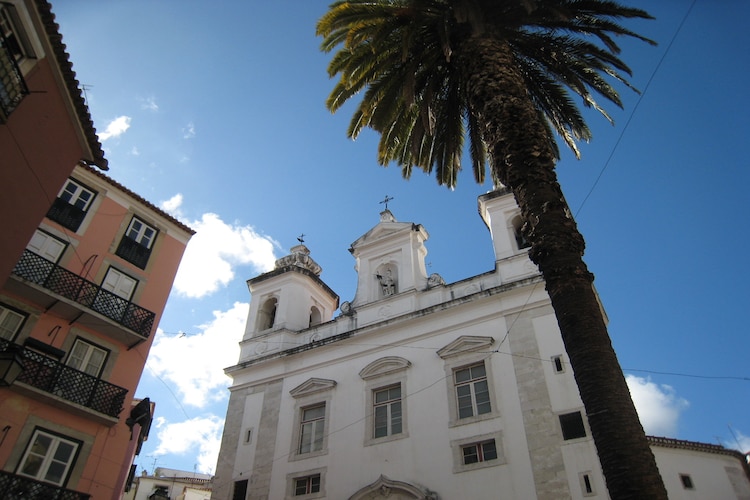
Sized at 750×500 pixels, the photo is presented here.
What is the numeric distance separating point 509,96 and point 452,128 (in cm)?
411

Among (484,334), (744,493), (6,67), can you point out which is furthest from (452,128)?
(744,493)

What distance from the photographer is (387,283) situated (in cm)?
2367

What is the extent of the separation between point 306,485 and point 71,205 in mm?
12316

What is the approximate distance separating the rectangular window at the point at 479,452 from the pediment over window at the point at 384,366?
3.82 metres

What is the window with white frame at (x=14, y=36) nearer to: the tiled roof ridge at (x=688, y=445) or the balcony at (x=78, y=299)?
the balcony at (x=78, y=299)

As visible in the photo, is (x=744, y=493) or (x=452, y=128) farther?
(x=744, y=493)

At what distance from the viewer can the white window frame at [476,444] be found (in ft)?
53.9

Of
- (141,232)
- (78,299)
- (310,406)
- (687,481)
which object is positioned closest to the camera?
Answer: (78,299)

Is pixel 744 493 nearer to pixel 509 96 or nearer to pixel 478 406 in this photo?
pixel 478 406

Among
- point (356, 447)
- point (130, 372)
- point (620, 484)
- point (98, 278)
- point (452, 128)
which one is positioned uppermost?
point (452, 128)

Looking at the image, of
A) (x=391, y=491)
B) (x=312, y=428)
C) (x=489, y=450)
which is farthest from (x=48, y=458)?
Result: (x=489, y=450)

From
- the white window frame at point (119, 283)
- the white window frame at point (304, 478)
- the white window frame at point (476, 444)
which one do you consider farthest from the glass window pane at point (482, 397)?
the white window frame at point (119, 283)

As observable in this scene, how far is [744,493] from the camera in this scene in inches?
915

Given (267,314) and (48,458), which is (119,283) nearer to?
(48,458)
